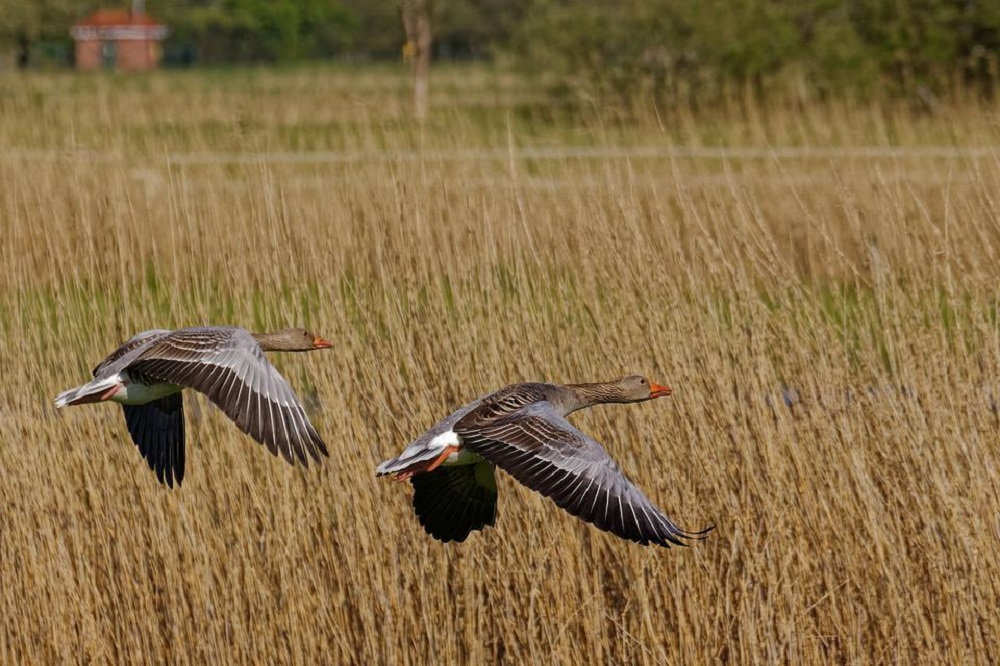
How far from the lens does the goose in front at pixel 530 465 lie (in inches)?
148

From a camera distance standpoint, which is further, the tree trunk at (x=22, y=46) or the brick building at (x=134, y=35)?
the brick building at (x=134, y=35)

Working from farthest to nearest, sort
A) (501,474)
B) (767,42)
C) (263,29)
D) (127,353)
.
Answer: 1. (263,29)
2. (767,42)
3. (501,474)
4. (127,353)

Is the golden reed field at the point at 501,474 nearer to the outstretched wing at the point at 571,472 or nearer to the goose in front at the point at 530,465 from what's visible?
the goose in front at the point at 530,465

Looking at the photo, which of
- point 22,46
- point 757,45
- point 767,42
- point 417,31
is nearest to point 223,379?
point 757,45

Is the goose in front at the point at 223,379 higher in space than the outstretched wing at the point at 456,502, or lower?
higher

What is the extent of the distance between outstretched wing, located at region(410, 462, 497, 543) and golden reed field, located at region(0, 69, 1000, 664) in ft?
→ 2.06

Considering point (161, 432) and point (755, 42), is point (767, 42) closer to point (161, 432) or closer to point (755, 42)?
point (755, 42)

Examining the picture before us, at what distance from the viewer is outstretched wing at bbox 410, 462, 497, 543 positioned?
15.0 feet

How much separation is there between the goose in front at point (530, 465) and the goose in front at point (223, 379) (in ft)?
1.13

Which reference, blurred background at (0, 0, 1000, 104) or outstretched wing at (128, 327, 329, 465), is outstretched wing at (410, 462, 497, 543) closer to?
outstretched wing at (128, 327, 329, 465)

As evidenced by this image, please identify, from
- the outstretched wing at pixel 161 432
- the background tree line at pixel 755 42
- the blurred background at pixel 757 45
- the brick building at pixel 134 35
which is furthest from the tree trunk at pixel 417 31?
the brick building at pixel 134 35

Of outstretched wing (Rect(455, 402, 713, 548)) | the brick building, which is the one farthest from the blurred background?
the brick building

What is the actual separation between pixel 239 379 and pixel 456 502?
0.81 m

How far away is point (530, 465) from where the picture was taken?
12.7 feet
